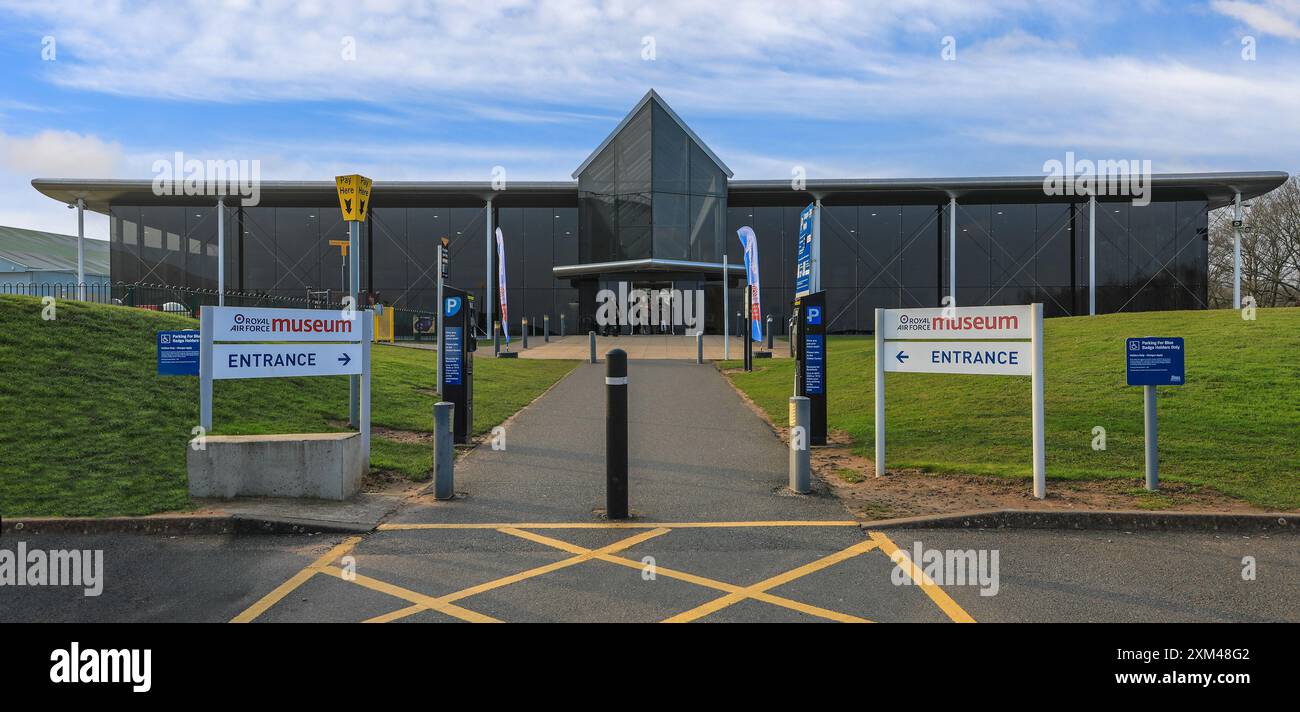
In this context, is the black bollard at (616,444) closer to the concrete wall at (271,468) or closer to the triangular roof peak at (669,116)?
the concrete wall at (271,468)

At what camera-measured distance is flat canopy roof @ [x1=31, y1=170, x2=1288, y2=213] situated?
38.1 meters

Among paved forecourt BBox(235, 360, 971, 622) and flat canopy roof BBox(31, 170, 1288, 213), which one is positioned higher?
flat canopy roof BBox(31, 170, 1288, 213)

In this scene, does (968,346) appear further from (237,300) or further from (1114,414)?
(237,300)

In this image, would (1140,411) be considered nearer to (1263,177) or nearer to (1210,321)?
(1210,321)

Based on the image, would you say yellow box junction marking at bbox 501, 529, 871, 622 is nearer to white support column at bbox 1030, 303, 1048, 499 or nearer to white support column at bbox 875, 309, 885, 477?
white support column at bbox 1030, 303, 1048, 499

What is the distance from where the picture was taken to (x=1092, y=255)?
127 ft

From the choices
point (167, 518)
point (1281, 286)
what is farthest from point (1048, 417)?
point (1281, 286)

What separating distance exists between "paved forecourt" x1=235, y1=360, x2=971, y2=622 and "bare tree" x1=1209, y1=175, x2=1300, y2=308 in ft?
153

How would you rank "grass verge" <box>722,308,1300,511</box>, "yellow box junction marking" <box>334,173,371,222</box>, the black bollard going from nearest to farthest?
the black bollard
"grass verge" <box>722,308,1300,511</box>
"yellow box junction marking" <box>334,173,371,222</box>

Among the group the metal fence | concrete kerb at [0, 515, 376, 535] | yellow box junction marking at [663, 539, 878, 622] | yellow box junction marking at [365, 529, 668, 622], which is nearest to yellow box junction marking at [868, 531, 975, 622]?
yellow box junction marking at [663, 539, 878, 622]

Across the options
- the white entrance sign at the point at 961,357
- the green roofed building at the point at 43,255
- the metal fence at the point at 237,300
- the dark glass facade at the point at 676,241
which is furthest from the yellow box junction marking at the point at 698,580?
the green roofed building at the point at 43,255

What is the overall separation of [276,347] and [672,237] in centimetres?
3310
